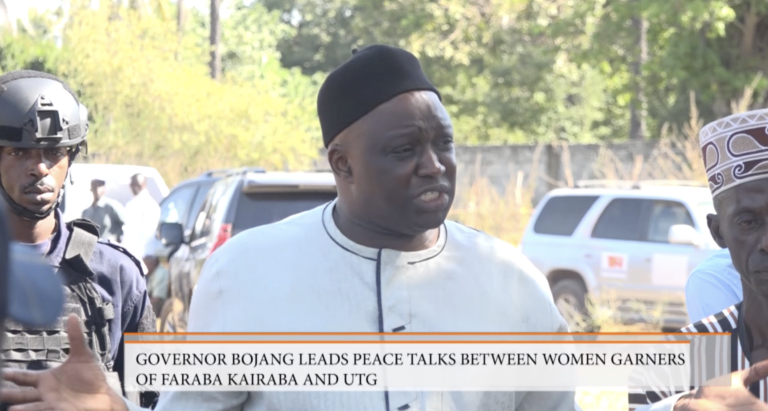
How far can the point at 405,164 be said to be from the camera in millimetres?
2773

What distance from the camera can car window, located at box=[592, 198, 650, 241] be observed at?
14.5 metres

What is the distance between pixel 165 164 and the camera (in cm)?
2880

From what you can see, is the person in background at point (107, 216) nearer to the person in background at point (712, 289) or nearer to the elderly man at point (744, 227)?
the person in background at point (712, 289)

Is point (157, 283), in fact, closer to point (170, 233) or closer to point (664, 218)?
point (170, 233)

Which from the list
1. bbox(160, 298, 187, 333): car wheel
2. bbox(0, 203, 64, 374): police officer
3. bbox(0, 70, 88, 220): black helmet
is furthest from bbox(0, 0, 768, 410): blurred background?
bbox(0, 203, 64, 374): police officer

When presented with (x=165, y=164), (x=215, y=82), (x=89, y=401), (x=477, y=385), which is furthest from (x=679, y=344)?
(x=215, y=82)

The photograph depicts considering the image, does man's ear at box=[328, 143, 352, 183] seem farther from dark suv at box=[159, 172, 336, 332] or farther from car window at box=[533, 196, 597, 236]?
car window at box=[533, 196, 597, 236]

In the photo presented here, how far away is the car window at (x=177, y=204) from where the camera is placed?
14.2m

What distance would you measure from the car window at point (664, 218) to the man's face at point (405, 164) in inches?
454

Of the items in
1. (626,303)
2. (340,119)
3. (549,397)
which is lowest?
(626,303)

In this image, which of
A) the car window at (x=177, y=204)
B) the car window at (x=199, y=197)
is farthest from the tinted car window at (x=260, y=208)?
the car window at (x=177, y=204)

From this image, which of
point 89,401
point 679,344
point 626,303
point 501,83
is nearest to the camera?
point 89,401

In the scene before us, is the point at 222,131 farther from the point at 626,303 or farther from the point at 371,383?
the point at 371,383

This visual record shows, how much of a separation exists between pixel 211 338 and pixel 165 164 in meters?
26.4
